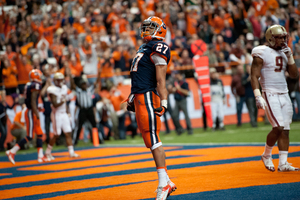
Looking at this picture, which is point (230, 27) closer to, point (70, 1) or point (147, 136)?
point (70, 1)

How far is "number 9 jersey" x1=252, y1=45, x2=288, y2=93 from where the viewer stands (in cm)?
617

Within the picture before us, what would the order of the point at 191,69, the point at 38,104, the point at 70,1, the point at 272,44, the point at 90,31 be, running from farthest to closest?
the point at 70,1
the point at 90,31
the point at 191,69
the point at 38,104
the point at 272,44

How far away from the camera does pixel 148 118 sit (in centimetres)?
492

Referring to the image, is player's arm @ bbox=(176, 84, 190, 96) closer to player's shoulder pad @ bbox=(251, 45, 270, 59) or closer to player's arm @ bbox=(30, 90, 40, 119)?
player's arm @ bbox=(30, 90, 40, 119)

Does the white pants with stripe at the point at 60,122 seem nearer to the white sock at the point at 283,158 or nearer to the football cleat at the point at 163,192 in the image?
the white sock at the point at 283,158

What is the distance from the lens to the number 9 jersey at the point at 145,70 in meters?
5.00

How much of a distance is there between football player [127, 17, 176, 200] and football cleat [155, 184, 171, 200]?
→ 0.07 m

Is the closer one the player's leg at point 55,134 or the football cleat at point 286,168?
the football cleat at point 286,168

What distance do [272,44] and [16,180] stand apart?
4.77 metres

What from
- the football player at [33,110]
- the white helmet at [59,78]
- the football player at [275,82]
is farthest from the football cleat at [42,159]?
the football player at [275,82]

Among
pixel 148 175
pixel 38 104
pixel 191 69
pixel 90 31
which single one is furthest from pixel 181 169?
pixel 90 31

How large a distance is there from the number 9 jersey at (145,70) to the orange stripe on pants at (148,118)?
96mm

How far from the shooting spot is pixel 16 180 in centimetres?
730

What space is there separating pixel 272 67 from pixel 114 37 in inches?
495
